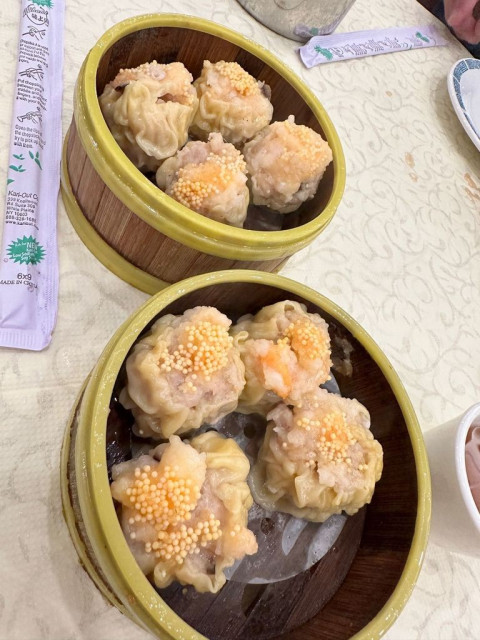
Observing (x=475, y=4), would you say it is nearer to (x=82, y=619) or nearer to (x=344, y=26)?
(x=344, y=26)

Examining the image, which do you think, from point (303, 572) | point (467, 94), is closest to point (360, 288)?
point (303, 572)

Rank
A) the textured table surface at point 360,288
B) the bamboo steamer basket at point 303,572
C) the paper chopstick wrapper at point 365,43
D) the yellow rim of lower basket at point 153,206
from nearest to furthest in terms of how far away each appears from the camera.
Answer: the bamboo steamer basket at point 303,572, the textured table surface at point 360,288, the yellow rim of lower basket at point 153,206, the paper chopstick wrapper at point 365,43

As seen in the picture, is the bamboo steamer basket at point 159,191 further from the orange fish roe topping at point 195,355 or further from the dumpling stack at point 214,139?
the orange fish roe topping at point 195,355

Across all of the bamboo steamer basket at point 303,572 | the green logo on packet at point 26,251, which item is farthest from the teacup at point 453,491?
the green logo on packet at point 26,251

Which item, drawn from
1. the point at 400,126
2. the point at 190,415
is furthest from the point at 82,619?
the point at 400,126

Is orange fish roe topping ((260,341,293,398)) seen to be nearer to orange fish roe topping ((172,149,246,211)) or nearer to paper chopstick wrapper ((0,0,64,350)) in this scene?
orange fish roe topping ((172,149,246,211))
